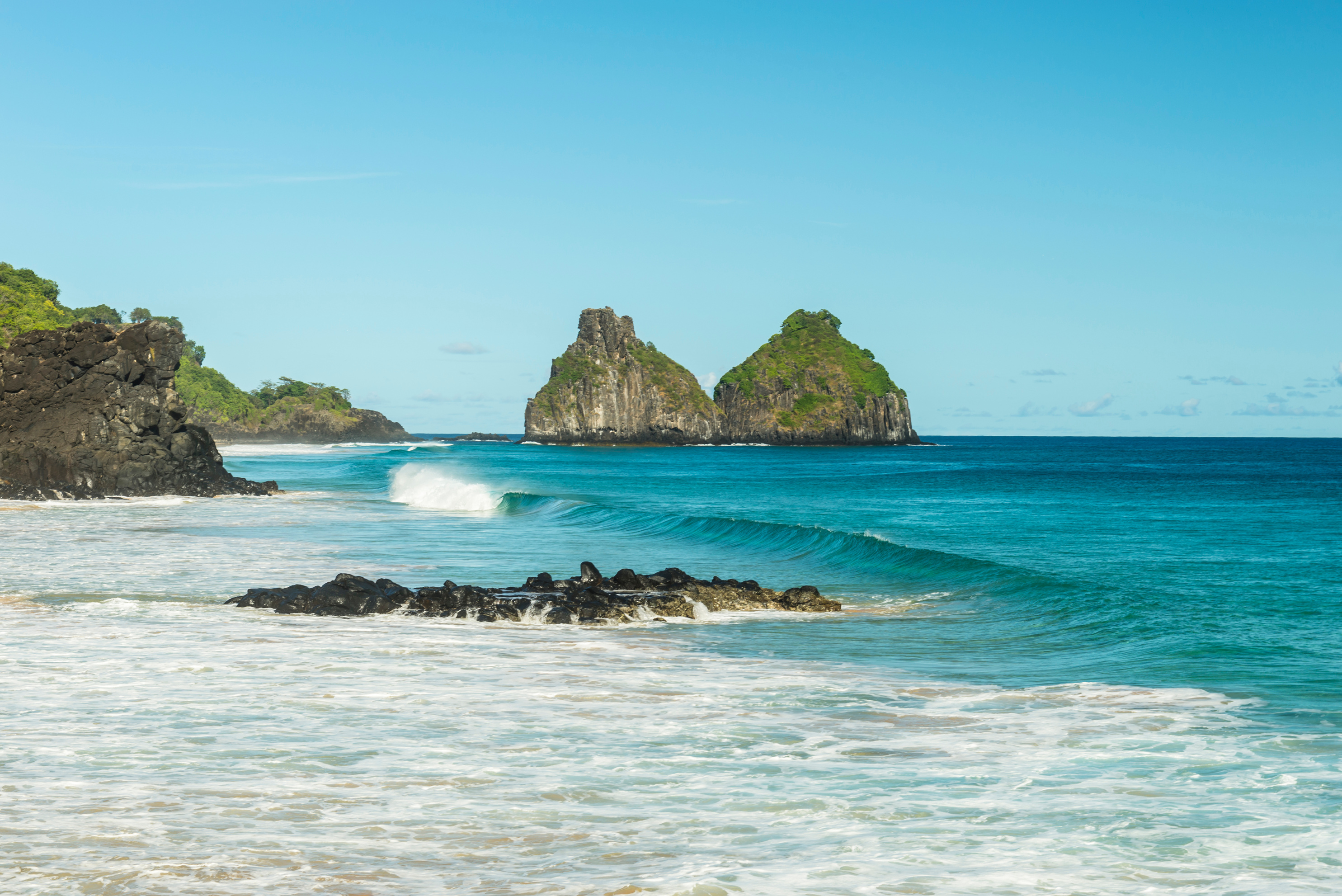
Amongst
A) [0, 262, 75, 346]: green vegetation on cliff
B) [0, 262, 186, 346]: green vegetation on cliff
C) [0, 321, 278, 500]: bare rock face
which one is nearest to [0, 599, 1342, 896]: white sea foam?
[0, 321, 278, 500]: bare rock face

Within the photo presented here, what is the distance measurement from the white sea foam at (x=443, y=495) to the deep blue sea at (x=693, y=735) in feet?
72.4

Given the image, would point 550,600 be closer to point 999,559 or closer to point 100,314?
point 999,559

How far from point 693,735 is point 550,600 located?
8.06 meters

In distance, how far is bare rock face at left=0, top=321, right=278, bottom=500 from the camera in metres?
44.8

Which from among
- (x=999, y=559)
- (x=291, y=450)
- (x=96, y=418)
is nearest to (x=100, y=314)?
(x=291, y=450)

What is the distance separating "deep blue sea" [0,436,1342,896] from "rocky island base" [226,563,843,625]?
2.09ft

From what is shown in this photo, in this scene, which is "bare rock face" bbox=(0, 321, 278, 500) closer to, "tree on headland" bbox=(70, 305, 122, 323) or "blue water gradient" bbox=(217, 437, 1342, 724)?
"blue water gradient" bbox=(217, 437, 1342, 724)

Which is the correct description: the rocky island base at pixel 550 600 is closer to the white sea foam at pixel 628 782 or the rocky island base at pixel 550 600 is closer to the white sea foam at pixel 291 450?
the white sea foam at pixel 628 782

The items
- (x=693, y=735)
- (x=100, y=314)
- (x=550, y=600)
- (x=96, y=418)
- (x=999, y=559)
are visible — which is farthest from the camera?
(x=100, y=314)

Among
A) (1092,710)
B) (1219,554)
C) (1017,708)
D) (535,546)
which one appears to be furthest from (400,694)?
(1219,554)

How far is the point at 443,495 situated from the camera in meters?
48.2

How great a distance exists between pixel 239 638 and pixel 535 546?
15.1 m

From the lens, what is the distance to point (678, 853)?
580cm

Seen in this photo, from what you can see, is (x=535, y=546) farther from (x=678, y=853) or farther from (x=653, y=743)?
(x=678, y=853)
